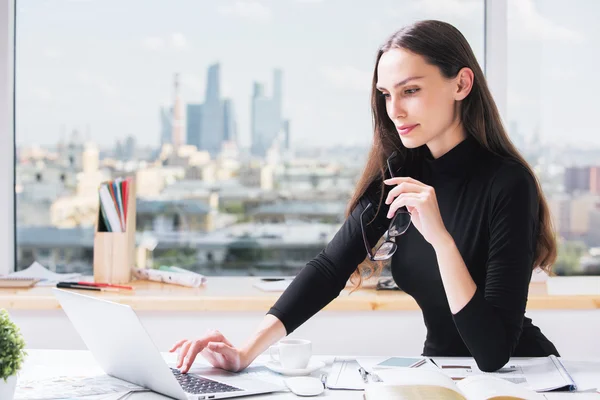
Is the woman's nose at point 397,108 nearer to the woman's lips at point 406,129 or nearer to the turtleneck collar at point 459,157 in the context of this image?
the woman's lips at point 406,129

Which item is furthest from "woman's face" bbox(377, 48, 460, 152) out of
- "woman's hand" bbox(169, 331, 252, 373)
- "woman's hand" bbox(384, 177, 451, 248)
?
"woman's hand" bbox(169, 331, 252, 373)

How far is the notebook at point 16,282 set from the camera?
2.86 meters

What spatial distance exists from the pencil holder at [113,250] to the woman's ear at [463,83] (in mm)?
1458

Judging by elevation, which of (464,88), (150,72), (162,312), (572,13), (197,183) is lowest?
(162,312)

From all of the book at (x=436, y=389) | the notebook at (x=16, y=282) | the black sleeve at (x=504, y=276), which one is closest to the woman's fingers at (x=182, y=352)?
the book at (x=436, y=389)

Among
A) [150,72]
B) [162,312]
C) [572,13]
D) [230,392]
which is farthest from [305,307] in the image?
[572,13]

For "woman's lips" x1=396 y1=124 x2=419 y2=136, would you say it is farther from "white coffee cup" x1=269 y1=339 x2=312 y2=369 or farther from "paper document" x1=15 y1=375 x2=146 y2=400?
"paper document" x1=15 y1=375 x2=146 y2=400

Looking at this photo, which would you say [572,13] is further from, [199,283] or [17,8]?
[17,8]

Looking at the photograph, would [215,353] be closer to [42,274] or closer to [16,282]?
[16,282]

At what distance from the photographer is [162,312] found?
271cm

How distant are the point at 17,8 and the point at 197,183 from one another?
1065mm

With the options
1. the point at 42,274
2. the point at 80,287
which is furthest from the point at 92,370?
the point at 42,274

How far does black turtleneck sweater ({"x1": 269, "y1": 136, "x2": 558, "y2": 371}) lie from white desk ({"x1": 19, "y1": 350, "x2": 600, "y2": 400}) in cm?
16

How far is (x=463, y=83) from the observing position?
1.89m
